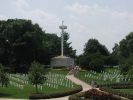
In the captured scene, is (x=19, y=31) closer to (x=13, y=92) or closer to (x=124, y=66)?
(x=124, y=66)

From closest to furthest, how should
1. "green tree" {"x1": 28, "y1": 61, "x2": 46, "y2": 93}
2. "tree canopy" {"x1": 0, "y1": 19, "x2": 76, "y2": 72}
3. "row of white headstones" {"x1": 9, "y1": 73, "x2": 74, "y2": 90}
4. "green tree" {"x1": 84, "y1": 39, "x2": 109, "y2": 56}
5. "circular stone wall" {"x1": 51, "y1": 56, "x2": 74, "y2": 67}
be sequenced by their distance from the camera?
"green tree" {"x1": 28, "y1": 61, "x2": 46, "y2": 93}, "row of white headstones" {"x1": 9, "y1": 73, "x2": 74, "y2": 90}, "tree canopy" {"x1": 0, "y1": 19, "x2": 76, "y2": 72}, "circular stone wall" {"x1": 51, "y1": 56, "x2": 74, "y2": 67}, "green tree" {"x1": 84, "y1": 39, "x2": 109, "y2": 56}

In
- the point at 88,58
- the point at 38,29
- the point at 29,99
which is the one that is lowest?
the point at 29,99

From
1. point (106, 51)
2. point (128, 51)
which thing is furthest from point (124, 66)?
point (106, 51)

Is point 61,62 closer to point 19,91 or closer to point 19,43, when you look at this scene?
point 19,43

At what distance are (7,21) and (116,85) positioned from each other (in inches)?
1820

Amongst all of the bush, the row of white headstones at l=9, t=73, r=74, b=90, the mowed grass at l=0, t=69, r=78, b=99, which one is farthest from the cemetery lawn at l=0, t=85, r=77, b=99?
the bush

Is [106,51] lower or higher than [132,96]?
higher

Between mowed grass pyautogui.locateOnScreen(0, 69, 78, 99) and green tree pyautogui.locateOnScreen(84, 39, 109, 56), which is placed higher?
green tree pyautogui.locateOnScreen(84, 39, 109, 56)

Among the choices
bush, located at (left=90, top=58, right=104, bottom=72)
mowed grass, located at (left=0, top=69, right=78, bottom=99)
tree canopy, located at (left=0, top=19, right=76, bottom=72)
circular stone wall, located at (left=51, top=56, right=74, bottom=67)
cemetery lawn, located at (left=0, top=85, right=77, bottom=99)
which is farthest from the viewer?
circular stone wall, located at (left=51, top=56, right=74, bottom=67)

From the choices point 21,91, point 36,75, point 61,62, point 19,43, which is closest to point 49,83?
point 36,75

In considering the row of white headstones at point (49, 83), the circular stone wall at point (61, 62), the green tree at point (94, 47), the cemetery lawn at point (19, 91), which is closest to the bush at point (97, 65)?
the circular stone wall at point (61, 62)

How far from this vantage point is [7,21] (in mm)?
101562

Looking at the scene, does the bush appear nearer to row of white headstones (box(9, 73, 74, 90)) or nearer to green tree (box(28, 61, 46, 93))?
row of white headstones (box(9, 73, 74, 90))

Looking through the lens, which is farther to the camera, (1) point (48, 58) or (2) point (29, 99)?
(1) point (48, 58)
